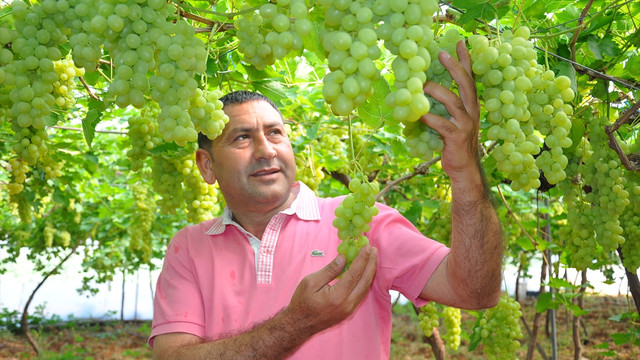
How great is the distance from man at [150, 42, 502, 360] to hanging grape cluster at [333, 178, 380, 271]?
0.05m

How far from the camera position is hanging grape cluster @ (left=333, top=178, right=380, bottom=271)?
4.50 ft

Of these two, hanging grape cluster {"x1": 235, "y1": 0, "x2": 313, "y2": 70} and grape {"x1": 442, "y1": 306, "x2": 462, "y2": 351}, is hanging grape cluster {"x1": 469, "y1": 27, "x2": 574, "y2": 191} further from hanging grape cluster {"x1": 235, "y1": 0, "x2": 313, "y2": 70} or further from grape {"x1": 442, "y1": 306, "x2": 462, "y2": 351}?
grape {"x1": 442, "y1": 306, "x2": 462, "y2": 351}

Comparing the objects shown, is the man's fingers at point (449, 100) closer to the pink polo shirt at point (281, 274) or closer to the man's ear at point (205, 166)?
the pink polo shirt at point (281, 274)

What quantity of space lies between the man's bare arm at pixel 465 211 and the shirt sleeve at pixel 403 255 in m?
0.04

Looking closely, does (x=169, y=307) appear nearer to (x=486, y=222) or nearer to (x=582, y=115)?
(x=486, y=222)

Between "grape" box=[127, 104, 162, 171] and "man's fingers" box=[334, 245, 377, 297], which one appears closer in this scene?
"man's fingers" box=[334, 245, 377, 297]

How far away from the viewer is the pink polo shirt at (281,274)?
6.76ft

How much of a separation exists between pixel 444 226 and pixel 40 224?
10.2 meters

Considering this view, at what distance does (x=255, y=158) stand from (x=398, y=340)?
9.88 metres

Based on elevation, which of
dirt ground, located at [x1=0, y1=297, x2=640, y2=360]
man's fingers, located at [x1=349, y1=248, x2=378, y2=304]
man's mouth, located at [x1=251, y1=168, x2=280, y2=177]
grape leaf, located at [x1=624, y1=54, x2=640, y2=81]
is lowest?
dirt ground, located at [x1=0, y1=297, x2=640, y2=360]

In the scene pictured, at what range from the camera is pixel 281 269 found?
2.25m

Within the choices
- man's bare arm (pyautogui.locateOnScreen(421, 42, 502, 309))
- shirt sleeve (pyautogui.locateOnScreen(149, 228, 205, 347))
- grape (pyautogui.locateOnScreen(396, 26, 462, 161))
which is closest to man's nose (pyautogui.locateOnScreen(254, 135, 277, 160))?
shirt sleeve (pyautogui.locateOnScreen(149, 228, 205, 347))

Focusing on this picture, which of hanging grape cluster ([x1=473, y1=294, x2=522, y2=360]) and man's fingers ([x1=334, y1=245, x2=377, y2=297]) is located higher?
man's fingers ([x1=334, y1=245, x2=377, y2=297])

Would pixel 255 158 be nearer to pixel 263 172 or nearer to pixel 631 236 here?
pixel 263 172
